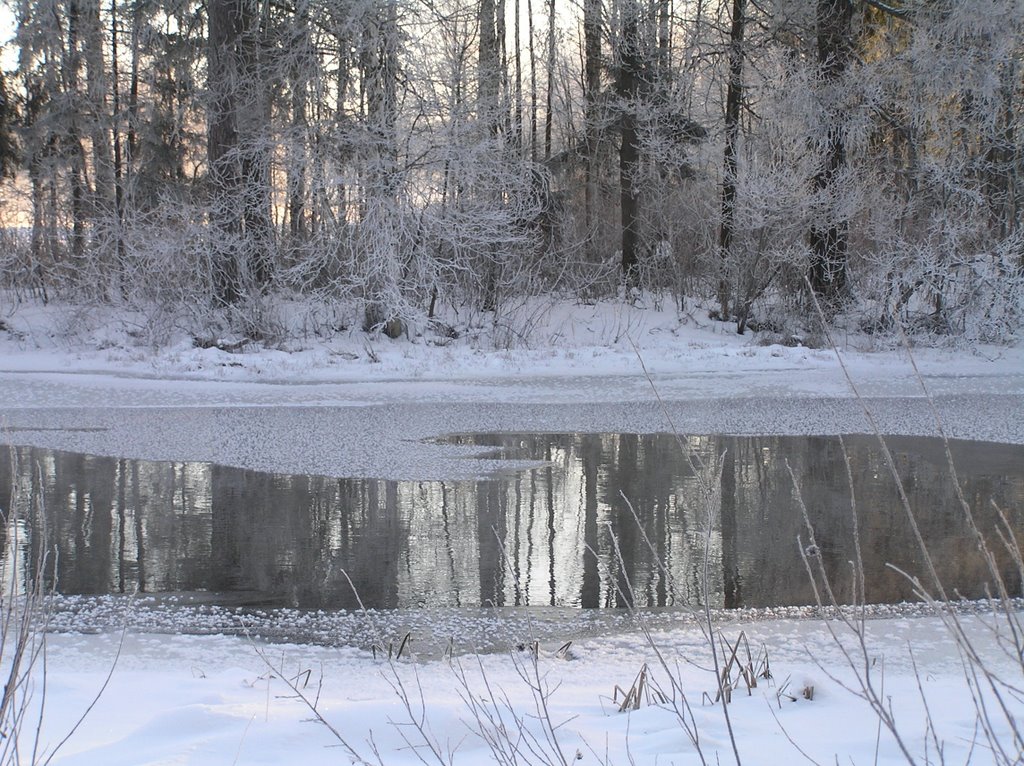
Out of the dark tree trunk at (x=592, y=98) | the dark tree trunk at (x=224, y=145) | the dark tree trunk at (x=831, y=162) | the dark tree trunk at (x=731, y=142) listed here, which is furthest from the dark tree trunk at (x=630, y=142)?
the dark tree trunk at (x=224, y=145)

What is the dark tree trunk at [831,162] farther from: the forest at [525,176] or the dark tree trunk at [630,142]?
the dark tree trunk at [630,142]

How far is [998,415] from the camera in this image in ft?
40.4

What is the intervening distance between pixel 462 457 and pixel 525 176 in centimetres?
975

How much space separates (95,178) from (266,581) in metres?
20.0

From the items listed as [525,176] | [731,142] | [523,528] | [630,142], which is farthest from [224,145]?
[523,528]

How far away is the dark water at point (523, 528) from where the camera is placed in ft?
20.5

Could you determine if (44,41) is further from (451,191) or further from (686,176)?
(686,176)

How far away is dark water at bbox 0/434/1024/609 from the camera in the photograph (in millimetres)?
6238

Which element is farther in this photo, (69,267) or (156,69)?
(156,69)

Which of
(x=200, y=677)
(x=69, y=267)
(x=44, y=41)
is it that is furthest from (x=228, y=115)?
(x=200, y=677)

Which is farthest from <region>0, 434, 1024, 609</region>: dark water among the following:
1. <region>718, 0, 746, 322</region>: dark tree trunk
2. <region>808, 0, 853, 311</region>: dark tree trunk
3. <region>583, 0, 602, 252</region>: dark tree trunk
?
<region>583, 0, 602, 252</region>: dark tree trunk

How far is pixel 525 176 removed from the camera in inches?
734

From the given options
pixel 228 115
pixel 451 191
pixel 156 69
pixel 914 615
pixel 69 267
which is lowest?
pixel 914 615

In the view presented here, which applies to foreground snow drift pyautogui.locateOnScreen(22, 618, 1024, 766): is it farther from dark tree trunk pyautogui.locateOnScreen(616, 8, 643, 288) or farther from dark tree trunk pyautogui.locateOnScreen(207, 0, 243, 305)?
dark tree trunk pyautogui.locateOnScreen(616, 8, 643, 288)
